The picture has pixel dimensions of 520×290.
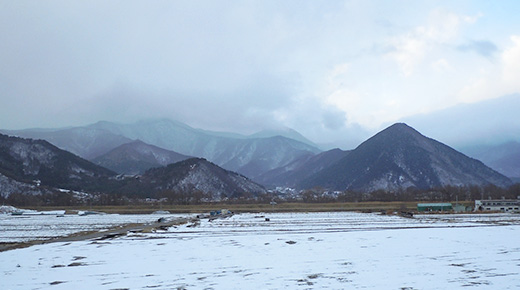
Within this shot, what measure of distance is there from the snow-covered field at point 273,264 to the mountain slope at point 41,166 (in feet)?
546

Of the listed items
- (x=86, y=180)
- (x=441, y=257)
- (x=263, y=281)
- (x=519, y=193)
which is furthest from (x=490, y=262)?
(x=86, y=180)

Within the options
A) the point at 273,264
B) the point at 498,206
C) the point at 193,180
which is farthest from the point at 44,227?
the point at 193,180

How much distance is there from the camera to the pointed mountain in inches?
6895

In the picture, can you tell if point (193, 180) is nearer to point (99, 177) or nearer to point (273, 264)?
point (99, 177)

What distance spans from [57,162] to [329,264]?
7828 inches

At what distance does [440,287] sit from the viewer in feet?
52.9

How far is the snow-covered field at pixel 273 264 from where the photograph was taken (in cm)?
1730

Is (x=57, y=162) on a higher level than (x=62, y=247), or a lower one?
higher

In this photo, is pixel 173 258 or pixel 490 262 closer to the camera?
pixel 490 262

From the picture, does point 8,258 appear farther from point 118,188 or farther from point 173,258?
point 118,188

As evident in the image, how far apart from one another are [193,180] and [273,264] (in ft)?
532

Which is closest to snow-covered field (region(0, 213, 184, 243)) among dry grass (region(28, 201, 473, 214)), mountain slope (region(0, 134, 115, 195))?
dry grass (region(28, 201, 473, 214))

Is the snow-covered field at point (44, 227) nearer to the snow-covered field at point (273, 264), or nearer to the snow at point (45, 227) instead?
the snow at point (45, 227)

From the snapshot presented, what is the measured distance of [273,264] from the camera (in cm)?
2195
